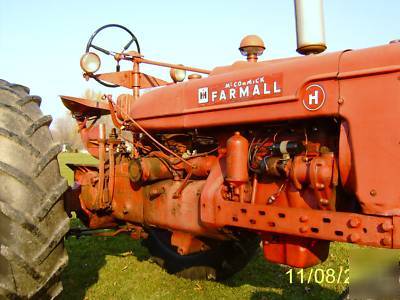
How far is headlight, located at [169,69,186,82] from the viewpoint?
405cm

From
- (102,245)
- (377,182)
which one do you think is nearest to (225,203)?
(377,182)

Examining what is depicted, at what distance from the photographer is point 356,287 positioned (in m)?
2.38

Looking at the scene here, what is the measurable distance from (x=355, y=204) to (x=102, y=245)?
394cm

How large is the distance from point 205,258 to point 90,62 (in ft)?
6.72

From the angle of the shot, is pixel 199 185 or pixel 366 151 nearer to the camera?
pixel 366 151

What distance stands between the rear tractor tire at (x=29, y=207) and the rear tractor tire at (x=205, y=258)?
5.15 feet

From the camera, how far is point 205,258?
4.11 metres


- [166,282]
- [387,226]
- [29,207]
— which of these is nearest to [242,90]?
[387,226]

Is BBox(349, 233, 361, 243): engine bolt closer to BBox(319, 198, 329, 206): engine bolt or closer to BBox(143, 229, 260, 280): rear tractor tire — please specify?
BBox(319, 198, 329, 206): engine bolt

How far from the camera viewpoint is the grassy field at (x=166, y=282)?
150 inches

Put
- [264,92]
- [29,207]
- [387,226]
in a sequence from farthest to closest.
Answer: [264,92]
[29,207]
[387,226]

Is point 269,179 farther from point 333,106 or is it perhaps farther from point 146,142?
point 146,142

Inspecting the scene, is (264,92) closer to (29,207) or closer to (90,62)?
(29,207)

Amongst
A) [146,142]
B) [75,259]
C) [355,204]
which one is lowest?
[75,259]
